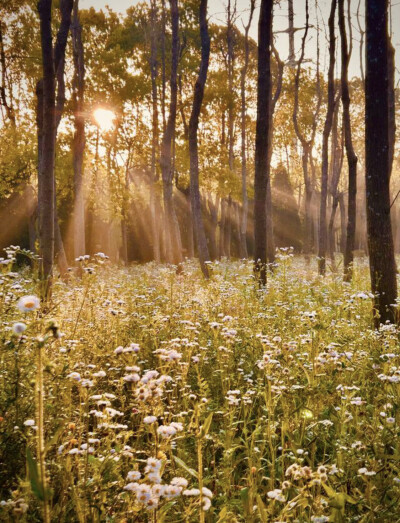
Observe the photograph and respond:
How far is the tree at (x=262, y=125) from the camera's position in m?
9.62

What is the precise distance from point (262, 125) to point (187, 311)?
232 inches

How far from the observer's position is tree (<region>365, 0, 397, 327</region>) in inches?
238

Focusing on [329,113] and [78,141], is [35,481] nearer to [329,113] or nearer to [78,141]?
[78,141]

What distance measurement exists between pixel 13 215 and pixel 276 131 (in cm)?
1950

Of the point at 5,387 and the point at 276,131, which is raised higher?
the point at 276,131

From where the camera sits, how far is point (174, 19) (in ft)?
46.5

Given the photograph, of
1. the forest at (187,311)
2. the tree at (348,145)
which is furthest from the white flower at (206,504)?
the tree at (348,145)

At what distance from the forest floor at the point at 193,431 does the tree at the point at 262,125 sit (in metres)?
4.41

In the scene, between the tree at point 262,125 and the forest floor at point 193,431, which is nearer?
the forest floor at point 193,431

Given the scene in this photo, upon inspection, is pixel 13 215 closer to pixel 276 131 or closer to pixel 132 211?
pixel 132 211

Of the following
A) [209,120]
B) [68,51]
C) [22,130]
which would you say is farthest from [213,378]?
[209,120]

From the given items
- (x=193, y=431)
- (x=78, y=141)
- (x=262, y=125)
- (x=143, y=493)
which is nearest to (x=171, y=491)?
(x=143, y=493)

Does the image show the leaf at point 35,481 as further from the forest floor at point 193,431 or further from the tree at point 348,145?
the tree at point 348,145

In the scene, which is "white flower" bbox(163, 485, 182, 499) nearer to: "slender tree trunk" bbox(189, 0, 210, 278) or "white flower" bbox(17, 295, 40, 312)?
"white flower" bbox(17, 295, 40, 312)
